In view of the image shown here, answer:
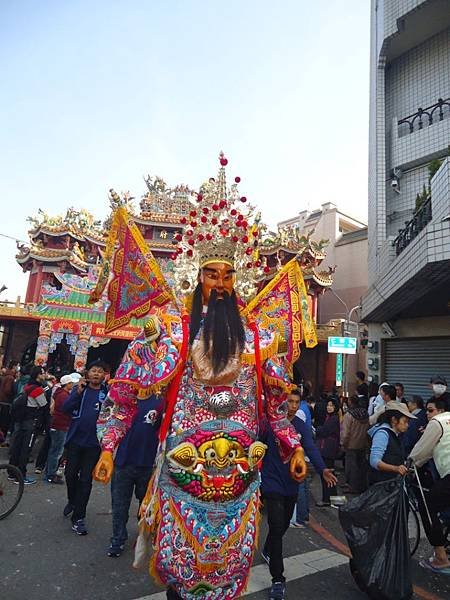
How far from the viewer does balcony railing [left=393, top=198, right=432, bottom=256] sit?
7.33m

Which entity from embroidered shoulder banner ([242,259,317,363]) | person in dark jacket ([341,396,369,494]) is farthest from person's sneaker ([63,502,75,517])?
person in dark jacket ([341,396,369,494])

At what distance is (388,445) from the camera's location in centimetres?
406

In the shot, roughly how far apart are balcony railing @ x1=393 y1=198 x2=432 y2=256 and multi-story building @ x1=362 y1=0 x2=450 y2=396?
4cm

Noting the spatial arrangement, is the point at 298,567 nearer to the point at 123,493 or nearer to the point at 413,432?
the point at 123,493

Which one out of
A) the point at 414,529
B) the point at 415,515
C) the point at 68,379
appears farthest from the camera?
the point at 68,379

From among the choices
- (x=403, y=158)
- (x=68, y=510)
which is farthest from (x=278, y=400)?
(x=403, y=158)

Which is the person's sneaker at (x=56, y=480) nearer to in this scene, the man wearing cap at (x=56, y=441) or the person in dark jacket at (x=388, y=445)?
the man wearing cap at (x=56, y=441)

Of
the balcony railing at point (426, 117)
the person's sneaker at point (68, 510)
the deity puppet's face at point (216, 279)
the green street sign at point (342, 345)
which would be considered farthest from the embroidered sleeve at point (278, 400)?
the balcony railing at point (426, 117)

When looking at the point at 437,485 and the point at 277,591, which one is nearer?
the point at 277,591

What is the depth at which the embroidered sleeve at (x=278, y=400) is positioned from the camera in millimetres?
2510

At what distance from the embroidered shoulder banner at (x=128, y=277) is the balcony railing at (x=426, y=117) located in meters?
10.8

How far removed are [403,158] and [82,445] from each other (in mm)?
10823

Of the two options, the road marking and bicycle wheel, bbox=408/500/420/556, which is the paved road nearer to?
the road marking

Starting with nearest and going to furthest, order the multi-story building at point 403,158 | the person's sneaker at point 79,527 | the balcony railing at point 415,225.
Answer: the person's sneaker at point 79,527
the balcony railing at point 415,225
the multi-story building at point 403,158
